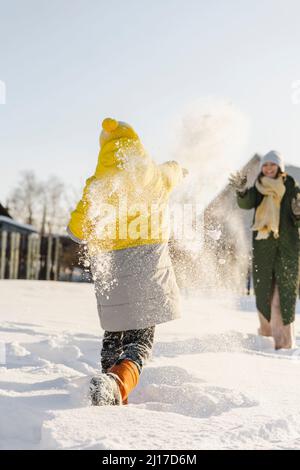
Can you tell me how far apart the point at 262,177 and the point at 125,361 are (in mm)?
3258

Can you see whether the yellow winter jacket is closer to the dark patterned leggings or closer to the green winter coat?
the dark patterned leggings

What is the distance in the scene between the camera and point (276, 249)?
500 cm

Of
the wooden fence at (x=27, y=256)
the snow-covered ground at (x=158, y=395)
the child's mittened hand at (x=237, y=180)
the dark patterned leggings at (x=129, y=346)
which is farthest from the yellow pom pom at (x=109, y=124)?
the wooden fence at (x=27, y=256)

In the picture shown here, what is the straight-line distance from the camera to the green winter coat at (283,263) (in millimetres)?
4957

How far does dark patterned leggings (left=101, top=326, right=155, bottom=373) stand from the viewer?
2.40 metres

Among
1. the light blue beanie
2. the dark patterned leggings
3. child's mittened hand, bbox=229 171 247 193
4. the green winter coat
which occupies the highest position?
the light blue beanie

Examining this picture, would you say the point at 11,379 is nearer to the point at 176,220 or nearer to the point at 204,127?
the point at 176,220

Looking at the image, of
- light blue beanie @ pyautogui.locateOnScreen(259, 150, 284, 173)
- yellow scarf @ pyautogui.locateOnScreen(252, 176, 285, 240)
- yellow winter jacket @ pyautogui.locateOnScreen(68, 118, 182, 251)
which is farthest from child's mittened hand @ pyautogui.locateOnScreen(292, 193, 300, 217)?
yellow winter jacket @ pyautogui.locateOnScreen(68, 118, 182, 251)

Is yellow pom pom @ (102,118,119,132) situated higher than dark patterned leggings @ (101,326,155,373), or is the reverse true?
yellow pom pom @ (102,118,119,132)

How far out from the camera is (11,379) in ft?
8.15

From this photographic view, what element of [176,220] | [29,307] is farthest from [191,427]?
[29,307]

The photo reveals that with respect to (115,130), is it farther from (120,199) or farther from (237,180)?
(237,180)

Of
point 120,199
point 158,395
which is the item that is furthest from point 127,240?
point 158,395

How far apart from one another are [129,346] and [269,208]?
2.92 meters
